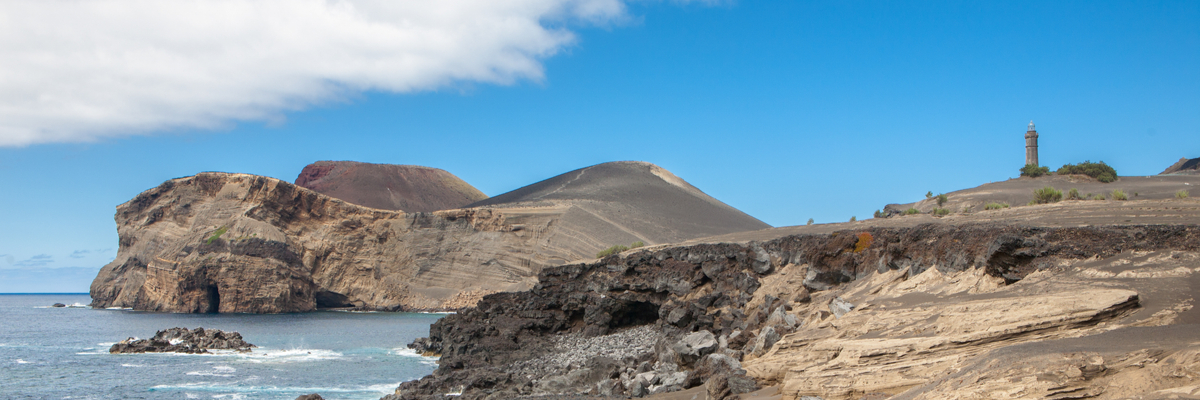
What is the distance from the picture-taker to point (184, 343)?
114ft

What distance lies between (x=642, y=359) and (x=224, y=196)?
71.1 metres

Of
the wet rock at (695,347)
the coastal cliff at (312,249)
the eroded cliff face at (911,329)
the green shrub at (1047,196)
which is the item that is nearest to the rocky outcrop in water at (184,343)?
the eroded cliff face at (911,329)

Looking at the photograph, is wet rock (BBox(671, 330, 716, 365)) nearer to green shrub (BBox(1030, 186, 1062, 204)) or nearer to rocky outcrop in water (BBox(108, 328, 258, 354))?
green shrub (BBox(1030, 186, 1062, 204))

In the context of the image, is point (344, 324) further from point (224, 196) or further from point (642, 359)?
point (642, 359)

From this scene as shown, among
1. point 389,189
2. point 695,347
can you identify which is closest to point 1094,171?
point 695,347

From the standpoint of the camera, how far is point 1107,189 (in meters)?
36.9

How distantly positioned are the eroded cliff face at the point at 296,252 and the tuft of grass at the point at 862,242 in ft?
176

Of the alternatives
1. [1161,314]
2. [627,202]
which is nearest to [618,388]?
[1161,314]

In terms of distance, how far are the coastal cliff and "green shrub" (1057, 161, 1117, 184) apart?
46.0 meters

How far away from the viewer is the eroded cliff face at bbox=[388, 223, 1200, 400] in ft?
25.5

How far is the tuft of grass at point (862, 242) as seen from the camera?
21055 mm

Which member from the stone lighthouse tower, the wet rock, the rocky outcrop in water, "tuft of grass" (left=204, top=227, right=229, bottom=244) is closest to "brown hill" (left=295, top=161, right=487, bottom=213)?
"tuft of grass" (left=204, top=227, right=229, bottom=244)

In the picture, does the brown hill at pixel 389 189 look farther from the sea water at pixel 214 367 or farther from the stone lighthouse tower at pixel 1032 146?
the stone lighthouse tower at pixel 1032 146

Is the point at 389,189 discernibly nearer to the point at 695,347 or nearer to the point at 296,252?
the point at 296,252
